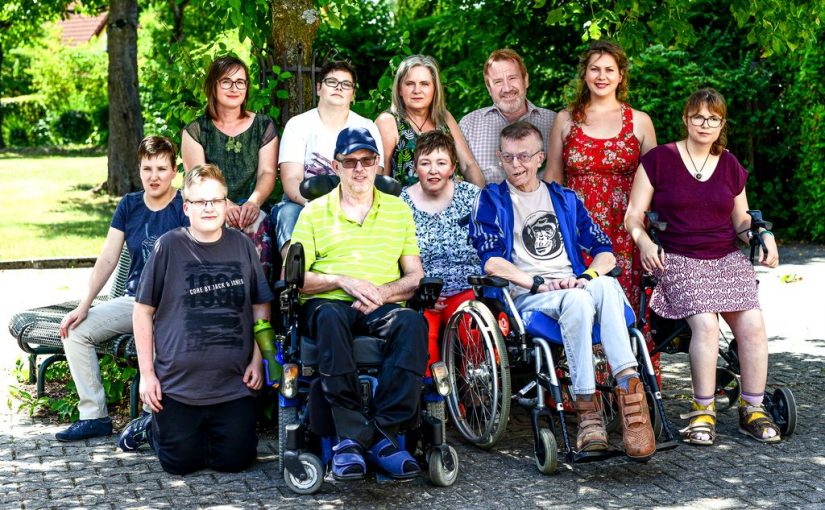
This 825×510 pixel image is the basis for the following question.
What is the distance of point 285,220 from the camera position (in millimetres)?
6016

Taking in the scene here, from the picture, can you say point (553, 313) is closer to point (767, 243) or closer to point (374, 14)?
point (767, 243)

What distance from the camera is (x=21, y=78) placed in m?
43.2

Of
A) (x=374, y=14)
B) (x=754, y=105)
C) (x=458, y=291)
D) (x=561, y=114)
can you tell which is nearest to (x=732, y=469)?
(x=458, y=291)

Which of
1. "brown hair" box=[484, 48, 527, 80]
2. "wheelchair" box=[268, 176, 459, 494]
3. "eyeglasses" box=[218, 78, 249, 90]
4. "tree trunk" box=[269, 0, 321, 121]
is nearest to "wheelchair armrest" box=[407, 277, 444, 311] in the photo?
"wheelchair" box=[268, 176, 459, 494]

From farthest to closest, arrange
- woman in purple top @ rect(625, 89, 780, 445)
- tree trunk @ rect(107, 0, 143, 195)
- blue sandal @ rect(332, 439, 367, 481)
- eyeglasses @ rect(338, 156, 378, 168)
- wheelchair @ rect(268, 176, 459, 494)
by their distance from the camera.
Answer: tree trunk @ rect(107, 0, 143, 195)
woman in purple top @ rect(625, 89, 780, 445)
eyeglasses @ rect(338, 156, 378, 168)
wheelchair @ rect(268, 176, 459, 494)
blue sandal @ rect(332, 439, 367, 481)

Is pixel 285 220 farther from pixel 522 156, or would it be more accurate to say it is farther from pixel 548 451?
pixel 548 451

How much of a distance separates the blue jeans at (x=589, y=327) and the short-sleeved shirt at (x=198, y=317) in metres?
1.60

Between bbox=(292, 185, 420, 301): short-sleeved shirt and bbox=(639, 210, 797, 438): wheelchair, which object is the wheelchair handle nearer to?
bbox=(639, 210, 797, 438): wheelchair

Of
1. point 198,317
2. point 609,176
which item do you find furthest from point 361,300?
point 609,176

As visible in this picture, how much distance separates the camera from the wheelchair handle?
5.91 m

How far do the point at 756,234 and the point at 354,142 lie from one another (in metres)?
2.33

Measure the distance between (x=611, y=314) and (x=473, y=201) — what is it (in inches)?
47.3

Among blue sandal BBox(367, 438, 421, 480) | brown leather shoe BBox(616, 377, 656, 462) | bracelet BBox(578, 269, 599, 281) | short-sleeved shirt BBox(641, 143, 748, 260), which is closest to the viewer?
blue sandal BBox(367, 438, 421, 480)


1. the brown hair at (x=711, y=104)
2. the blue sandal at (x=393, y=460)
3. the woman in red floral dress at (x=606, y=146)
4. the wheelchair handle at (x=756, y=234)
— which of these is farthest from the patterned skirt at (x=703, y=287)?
the blue sandal at (x=393, y=460)
